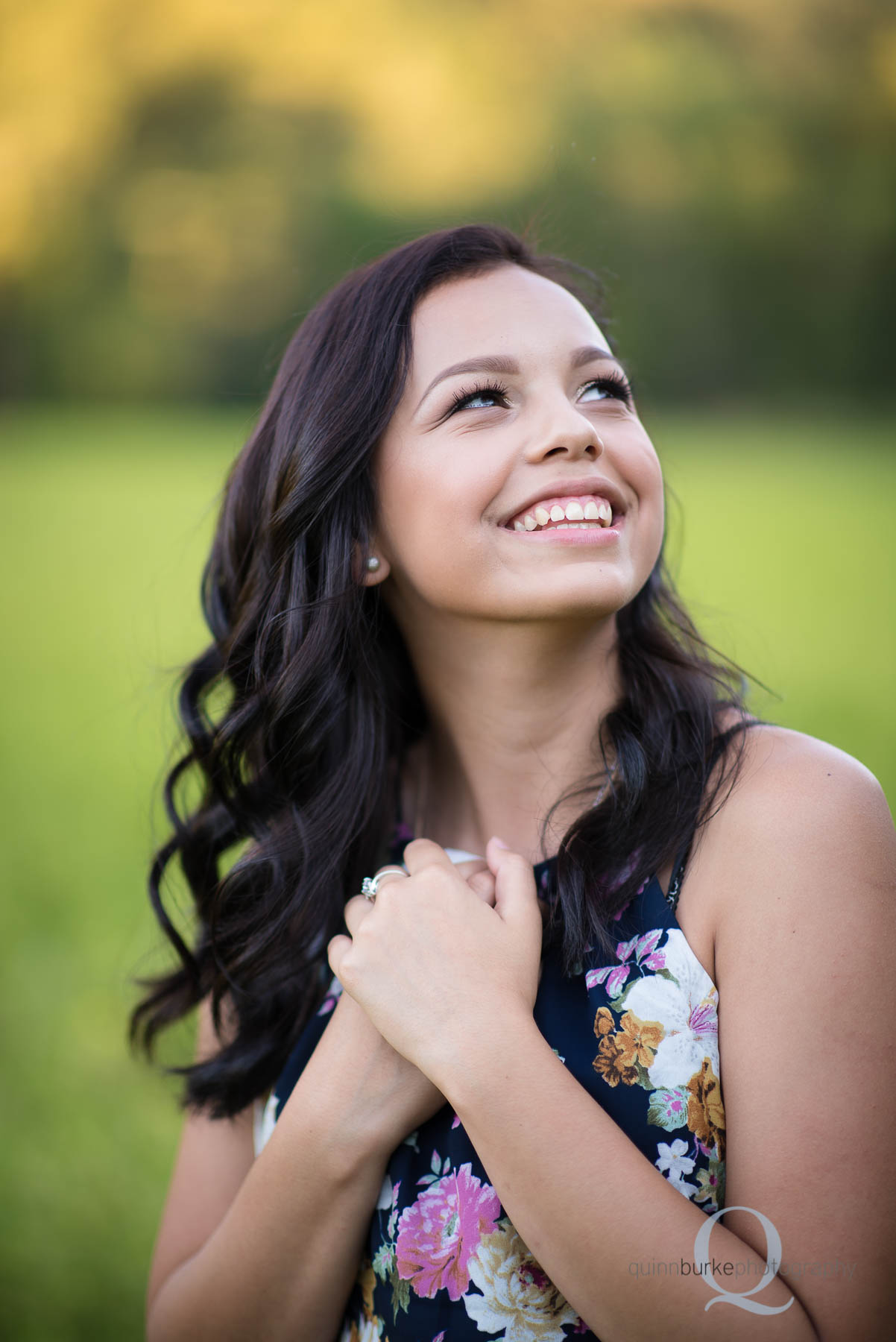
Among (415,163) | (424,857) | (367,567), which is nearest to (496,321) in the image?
(367,567)

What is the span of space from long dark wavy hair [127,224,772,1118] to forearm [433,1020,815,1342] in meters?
0.39

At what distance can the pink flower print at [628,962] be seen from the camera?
1.51m

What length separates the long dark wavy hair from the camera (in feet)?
6.09

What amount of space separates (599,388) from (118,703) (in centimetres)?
739

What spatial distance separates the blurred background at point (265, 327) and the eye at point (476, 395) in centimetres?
48

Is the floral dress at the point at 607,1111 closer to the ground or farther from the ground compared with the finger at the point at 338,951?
closer to the ground

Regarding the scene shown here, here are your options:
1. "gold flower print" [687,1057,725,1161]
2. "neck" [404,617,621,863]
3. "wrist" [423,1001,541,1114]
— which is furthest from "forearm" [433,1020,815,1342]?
"neck" [404,617,621,863]

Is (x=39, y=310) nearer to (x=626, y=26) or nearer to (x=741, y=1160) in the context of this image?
(x=626, y=26)

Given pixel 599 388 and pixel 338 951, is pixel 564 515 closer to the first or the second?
pixel 599 388

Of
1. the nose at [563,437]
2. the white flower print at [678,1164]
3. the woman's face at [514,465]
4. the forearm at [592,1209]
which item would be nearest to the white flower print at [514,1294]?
the forearm at [592,1209]

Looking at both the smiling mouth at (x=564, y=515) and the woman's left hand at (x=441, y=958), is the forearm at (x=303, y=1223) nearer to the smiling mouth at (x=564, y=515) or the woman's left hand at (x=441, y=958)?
the woman's left hand at (x=441, y=958)

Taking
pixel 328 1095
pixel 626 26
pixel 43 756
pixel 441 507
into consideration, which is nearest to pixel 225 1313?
pixel 328 1095

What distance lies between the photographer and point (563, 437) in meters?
1.67

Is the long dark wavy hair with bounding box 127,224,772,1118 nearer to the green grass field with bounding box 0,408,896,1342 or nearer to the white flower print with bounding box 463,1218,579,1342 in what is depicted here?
the green grass field with bounding box 0,408,896,1342
